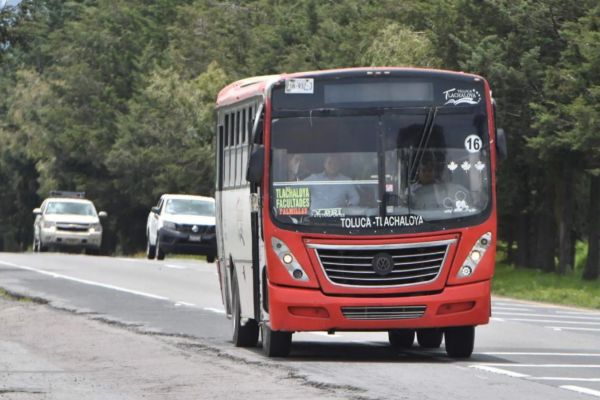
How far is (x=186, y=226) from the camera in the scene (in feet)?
127

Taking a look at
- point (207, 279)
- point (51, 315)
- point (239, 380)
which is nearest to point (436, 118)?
point (239, 380)

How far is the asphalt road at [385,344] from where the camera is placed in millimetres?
11023

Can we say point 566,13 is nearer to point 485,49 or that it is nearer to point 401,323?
point 485,49

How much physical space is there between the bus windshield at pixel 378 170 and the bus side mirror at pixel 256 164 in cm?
18

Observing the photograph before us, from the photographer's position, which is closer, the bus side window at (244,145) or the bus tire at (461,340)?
the bus tire at (461,340)

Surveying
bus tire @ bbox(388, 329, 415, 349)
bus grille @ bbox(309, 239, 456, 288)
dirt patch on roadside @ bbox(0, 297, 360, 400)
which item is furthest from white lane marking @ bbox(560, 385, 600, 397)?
bus tire @ bbox(388, 329, 415, 349)

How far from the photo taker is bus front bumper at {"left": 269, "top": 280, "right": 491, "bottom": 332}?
12.8 meters

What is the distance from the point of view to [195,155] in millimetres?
67875

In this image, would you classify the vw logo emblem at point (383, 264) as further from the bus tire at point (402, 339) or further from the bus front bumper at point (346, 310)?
the bus tire at point (402, 339)

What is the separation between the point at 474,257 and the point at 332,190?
1477 mm

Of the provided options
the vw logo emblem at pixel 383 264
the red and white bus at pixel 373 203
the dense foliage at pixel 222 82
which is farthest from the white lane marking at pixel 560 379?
the dense foliage at pixel 222 82

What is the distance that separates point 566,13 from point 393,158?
22.3m

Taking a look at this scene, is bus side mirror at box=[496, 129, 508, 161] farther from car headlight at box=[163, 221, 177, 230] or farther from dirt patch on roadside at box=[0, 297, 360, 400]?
car headlight at box=[163, 221, 177, 230]

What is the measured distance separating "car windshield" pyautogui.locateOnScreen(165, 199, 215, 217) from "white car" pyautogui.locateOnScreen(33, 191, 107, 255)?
210 inches
